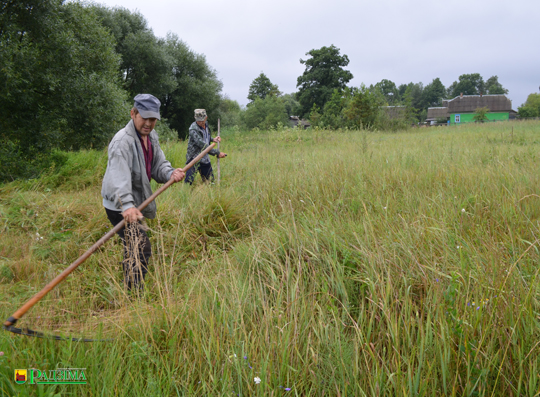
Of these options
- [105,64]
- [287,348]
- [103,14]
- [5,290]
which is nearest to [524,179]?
[287,348]

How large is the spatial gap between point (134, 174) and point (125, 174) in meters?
0.25

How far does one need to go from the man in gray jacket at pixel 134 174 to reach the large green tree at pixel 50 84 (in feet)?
27.1

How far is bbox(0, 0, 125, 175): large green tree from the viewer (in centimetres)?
954

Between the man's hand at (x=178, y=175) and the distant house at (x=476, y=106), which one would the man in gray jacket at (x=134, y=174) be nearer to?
the man's hand at (x=178, y=175)

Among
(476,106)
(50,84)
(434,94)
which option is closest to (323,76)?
(476,106)

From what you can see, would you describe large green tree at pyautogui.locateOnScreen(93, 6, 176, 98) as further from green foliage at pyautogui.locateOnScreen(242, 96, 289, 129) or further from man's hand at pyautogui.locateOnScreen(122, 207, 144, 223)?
man's hand at pyautogui.locateOnScreen(122, 207, 144, 223)

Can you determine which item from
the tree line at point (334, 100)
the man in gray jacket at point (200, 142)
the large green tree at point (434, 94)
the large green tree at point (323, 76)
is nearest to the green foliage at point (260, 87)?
the tree line at point (334, 100)

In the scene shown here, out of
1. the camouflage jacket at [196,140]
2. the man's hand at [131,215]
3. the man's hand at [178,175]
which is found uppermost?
the camouflage jacket at [196,140]

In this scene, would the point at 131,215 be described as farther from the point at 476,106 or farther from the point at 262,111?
the point at 476,106

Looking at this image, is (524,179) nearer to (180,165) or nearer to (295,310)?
(295,310)

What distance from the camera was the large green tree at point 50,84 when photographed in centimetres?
954

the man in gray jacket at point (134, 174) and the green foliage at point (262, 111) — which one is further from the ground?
the green foliage at point (262, 111)

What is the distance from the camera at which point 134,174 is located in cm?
313

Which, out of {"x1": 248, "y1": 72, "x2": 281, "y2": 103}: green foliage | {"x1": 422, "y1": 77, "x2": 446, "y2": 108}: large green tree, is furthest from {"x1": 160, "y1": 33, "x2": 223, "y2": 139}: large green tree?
Answer: {"x1": 422, "y1": 77, "x2": 446, "y2": 108}: large green tree
